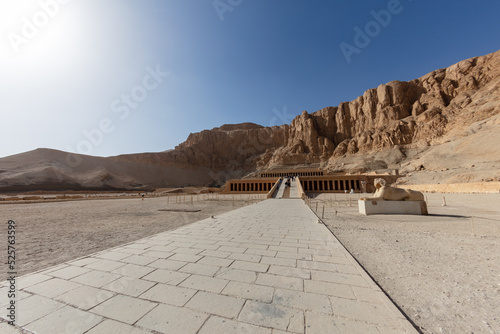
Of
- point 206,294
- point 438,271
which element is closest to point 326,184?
point 438,271

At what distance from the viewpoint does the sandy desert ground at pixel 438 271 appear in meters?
2.36

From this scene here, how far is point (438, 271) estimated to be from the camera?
363 cm

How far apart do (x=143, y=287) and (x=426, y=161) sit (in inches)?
2075

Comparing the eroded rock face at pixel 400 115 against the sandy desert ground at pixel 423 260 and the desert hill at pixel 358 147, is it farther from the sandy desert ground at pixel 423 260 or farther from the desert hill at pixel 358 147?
the sandy desert ground at pixel 423 260

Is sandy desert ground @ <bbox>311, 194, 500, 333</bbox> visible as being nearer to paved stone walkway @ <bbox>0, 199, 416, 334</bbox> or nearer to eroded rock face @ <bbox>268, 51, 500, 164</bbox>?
paved stone walkway @ <bbox>0, 199, 416, 334</bbox>

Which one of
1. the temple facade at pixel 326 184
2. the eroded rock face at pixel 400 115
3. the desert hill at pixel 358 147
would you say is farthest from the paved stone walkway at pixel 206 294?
the eroded rock face at pixel 400 115

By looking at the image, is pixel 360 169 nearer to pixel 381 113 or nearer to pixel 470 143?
pixel 470 143

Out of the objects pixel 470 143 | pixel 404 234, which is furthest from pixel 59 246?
pixel 470 143

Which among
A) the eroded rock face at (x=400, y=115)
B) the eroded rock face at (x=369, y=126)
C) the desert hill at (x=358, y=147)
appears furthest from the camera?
the eroded rock face at (x=369, y=126)

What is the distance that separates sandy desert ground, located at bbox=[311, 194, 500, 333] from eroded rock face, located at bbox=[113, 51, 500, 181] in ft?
189

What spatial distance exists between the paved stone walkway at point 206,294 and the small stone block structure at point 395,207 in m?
7.67

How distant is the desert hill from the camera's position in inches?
1503

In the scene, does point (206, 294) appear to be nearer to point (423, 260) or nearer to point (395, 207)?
point (423, 260)

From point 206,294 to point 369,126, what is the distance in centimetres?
8350
